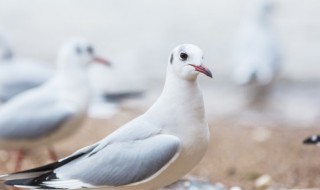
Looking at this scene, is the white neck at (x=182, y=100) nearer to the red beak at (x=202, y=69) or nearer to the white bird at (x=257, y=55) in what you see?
the red beak at (x=202, y=69)

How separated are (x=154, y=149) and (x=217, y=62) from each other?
389 cm

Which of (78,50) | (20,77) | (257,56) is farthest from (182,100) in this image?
(257,56)

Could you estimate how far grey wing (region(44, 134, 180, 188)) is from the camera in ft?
6.70

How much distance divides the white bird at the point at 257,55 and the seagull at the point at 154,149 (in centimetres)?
275

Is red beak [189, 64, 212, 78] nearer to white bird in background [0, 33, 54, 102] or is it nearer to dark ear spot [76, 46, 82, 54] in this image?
dark ear spot [76, 46, 82, 54]

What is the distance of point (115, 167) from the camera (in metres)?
2.06

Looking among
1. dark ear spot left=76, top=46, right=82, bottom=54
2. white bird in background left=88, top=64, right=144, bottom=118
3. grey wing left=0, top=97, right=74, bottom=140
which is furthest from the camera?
white bird in background left=88, top=64, right=144, bottom=118

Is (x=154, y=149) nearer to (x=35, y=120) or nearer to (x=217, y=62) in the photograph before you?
(x=35, y=120)

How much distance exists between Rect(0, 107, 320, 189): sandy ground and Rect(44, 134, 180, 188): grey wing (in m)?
0.86

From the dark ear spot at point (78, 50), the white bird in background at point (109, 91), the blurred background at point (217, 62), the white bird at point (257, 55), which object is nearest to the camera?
the dark ear spot at point (78, 50)

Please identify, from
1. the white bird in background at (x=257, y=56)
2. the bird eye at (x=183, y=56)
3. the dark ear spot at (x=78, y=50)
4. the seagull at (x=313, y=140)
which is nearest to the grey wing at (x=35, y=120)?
the dark ear spot at (x=78, y=50)

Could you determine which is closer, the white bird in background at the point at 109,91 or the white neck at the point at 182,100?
the white neck at the point at 182,100

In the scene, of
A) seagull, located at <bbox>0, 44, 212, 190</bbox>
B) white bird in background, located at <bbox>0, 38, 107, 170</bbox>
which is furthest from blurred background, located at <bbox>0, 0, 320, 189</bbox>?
seagull, located at <bbox>0, 44, 212, 190</bbox>

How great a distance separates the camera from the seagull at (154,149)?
6.61 ft
